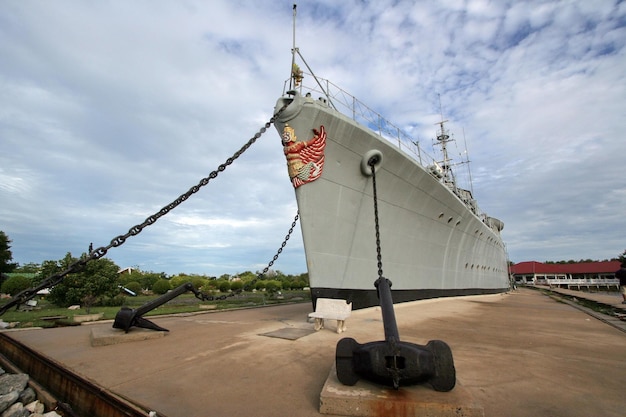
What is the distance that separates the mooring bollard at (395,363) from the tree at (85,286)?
1460 centimetres

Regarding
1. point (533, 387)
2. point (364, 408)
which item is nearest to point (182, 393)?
point (364, 408)

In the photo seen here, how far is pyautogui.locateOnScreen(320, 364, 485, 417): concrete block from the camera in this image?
219 cm

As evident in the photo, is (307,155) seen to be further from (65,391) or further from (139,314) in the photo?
(65,391)

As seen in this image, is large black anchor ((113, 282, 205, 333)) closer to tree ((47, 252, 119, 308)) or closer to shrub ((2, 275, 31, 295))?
tree ((47, 252, 119, 308))

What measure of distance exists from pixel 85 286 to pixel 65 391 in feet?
39.3

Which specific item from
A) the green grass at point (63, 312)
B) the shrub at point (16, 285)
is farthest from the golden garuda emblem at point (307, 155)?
the shrub at point (16, 285)

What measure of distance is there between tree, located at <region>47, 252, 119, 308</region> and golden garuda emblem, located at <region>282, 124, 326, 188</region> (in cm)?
1151

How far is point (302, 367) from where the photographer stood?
3.71m

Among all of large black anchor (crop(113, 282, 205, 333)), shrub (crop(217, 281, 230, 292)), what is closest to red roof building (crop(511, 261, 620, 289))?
shrub (crop(217, 281, 230, 292))

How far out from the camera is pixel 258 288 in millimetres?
40875

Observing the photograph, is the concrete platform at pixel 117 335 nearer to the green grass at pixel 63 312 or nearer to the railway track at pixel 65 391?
the railway track at pixel 65 391

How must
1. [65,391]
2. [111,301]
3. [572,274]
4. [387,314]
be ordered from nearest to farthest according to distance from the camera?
1. [387,314]
2. [65,391]
3. [111,301]
4. [572,274]

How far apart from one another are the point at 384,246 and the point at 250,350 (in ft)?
17.4

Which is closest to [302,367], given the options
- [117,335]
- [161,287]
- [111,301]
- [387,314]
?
[387,314]
